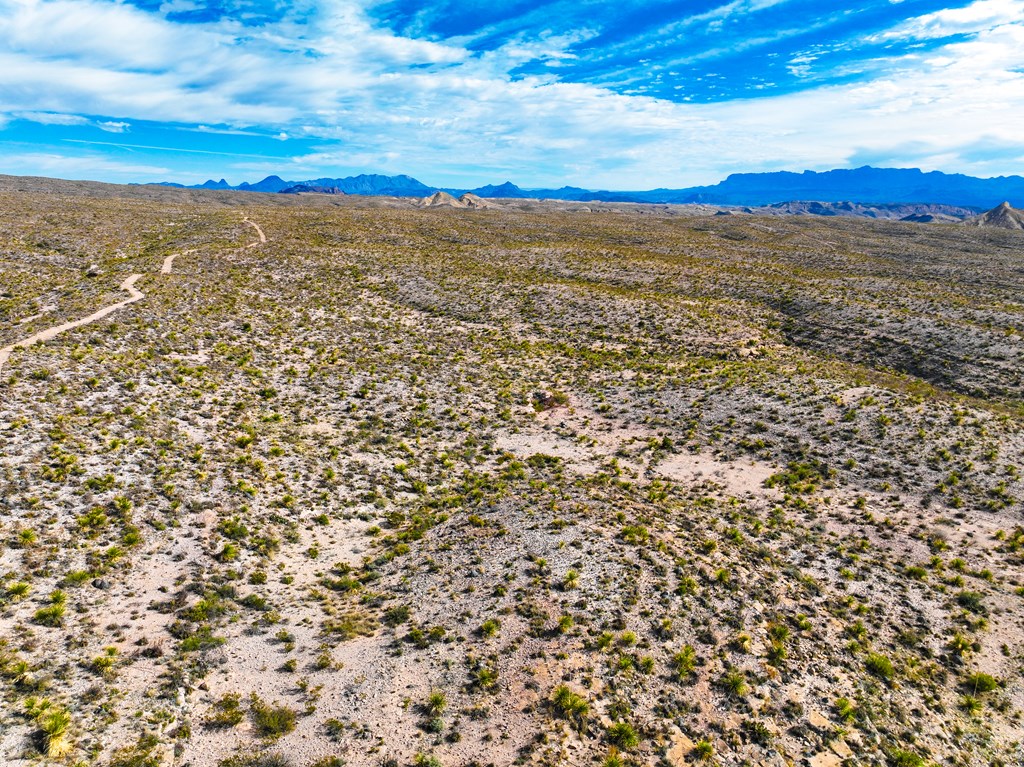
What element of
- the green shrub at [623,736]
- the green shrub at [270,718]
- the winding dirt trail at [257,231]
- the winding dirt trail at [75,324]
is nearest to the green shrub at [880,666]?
the green shrub at [623,736]

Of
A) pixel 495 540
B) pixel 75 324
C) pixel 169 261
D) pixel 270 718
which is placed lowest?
pixel 270 718

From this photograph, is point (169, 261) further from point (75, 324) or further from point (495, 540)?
point (495, 540)

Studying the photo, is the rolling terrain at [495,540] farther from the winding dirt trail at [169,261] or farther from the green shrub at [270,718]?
the winding dirt trail at [169,261]

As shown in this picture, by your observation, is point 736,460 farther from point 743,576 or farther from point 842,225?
point 842,225

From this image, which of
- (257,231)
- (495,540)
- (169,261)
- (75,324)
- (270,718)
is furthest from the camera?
(257,231)

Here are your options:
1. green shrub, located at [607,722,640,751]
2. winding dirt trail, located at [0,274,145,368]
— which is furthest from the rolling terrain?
winding dirt trail, located at [0,274,145,368]

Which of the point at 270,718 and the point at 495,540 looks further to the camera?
the point at 495,540

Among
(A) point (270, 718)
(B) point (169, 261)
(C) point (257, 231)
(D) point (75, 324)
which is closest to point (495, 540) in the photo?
(A) point (270, 718)

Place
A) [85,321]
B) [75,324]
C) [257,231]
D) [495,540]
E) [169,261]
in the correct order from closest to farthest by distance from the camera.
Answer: [495,540]
[75,324]
[85,321]
[169,261]
[257,231]
